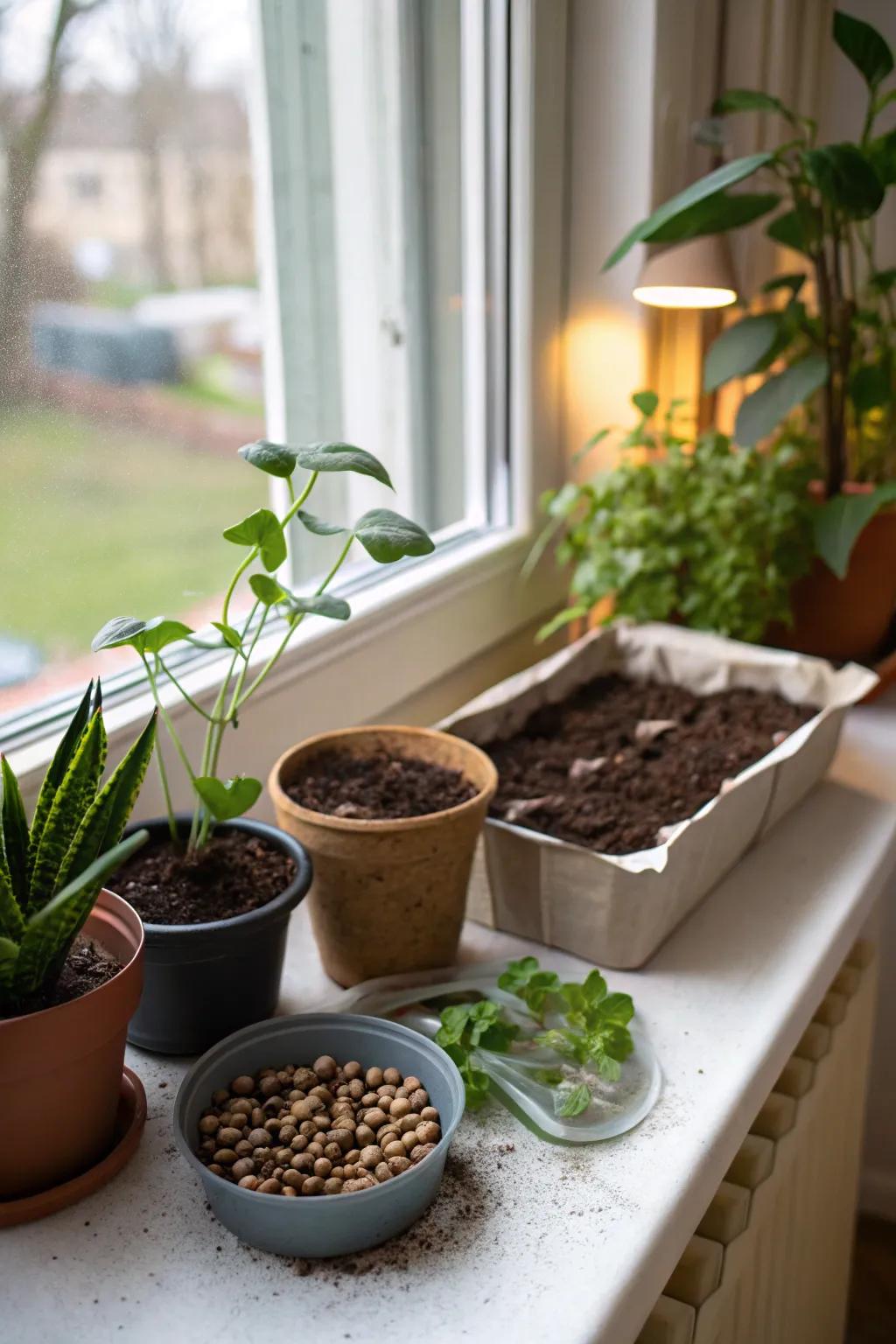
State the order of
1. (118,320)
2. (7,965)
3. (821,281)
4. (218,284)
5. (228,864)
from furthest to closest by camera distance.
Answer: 1. (821,281)
2. (218,284)
3. (118,320)
4. (228,864)
5. (7,965)

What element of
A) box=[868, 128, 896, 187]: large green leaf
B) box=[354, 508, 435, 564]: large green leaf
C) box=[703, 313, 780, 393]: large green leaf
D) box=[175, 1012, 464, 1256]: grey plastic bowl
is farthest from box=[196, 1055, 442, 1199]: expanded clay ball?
box=[868, 128, 896, 187]: large green leaf

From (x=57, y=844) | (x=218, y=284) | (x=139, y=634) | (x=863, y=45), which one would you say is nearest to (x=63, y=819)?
(x=57, y=844)

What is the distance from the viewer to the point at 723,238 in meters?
1.42

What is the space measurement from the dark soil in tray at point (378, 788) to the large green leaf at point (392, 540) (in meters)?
0.25

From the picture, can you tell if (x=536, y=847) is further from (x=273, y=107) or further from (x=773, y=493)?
(x=273, y=107)

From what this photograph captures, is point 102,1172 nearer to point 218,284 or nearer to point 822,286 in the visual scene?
point 218,284

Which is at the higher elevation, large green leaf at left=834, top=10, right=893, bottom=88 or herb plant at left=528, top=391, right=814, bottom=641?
large green leaf at left=834, top=10, right=893, bottom=88

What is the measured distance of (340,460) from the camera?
0.78 meters

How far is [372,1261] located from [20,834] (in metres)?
0.34

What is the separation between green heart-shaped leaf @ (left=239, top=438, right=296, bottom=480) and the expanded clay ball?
1.32 feet

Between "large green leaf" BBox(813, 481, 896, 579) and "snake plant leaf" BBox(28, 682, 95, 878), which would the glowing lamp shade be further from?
"snake plant leaf" BBox(28, 682, 95, 878)

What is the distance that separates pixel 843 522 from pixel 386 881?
0.80 meters

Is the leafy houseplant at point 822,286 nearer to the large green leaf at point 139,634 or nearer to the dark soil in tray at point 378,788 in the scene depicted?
the dark soil in tray at point 378,788

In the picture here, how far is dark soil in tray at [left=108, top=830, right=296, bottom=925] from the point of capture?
85 centimetres
